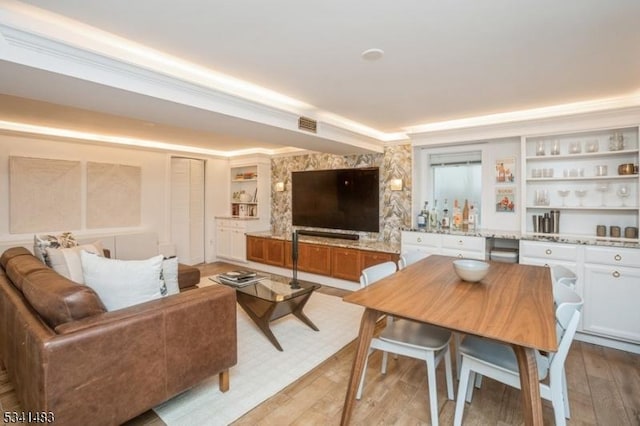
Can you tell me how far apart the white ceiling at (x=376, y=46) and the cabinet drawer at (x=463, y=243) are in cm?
159

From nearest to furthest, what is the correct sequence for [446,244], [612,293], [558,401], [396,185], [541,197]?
[558,401] → [612,293] → [541,197] → [446,244] → [396,185]

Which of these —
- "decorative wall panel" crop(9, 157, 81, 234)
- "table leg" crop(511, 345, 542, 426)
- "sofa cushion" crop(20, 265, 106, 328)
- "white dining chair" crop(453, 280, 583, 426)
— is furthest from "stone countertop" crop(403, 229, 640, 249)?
"decorative wall panel" crop(9, 157, 81, 234)

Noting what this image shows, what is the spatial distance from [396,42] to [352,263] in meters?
3.25

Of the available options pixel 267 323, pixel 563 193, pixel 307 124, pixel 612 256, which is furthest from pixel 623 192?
pixel 267 323

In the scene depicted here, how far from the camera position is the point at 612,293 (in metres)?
3.00

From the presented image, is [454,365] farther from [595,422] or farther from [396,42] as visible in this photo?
[396,42]

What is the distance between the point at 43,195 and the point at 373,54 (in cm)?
507

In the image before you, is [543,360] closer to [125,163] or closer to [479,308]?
[479,308]

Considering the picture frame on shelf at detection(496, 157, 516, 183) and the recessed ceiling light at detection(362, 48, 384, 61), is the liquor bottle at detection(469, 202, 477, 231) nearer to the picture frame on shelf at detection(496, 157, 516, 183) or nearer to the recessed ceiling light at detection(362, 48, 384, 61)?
the picture frame on shelf at detection(496, 157, 516, 183)

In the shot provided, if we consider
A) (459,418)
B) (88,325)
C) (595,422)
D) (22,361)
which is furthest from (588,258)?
(22,361)

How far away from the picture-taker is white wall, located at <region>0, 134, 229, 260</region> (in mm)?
4289

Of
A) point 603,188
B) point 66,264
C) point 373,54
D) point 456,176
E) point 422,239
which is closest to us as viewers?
point 373,54

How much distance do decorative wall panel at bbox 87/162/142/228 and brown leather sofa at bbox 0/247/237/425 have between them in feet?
10.6

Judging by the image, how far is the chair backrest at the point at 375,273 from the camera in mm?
2219
